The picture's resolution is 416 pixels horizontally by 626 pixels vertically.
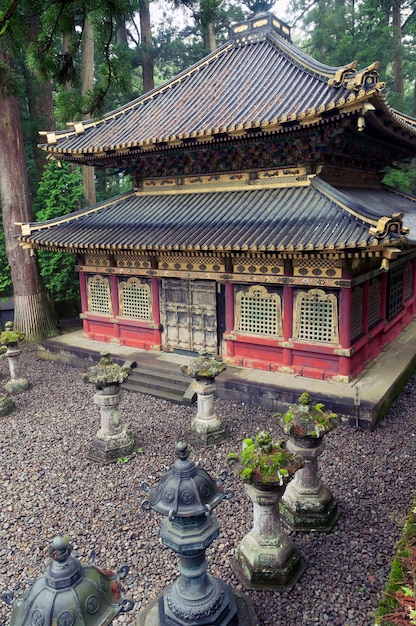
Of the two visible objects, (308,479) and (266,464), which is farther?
(308,479)

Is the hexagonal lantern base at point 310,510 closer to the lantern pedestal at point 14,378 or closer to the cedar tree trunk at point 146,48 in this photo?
the lantern pedestal at point 14,378

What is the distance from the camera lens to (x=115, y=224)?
12414 mm

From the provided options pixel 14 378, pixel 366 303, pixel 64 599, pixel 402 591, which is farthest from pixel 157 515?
pixel 366 303

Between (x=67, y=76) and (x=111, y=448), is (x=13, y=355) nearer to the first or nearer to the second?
(x=111, y=448)

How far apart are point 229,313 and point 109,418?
13.9ft

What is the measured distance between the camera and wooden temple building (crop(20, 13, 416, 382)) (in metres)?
9.29

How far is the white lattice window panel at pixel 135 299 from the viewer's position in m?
12.7

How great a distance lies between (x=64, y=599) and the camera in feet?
8.92

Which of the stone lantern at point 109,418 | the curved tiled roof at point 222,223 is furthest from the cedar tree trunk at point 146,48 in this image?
the stone lantern at point 109,418

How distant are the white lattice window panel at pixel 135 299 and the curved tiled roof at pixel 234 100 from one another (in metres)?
3.68

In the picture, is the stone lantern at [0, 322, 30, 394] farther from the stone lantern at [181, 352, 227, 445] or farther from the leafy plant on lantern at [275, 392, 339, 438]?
the leafy plant on lantern at [275, 392, 339, 438]

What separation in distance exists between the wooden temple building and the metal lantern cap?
5453 millimetres

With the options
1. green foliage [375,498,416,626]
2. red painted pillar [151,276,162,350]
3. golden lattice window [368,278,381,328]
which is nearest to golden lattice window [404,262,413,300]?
golden lattice window [368,278,381,328]

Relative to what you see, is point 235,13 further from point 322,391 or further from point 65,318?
point 322,391
